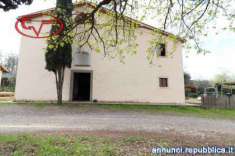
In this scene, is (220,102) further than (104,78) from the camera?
Yes

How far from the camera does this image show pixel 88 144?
4785 mm

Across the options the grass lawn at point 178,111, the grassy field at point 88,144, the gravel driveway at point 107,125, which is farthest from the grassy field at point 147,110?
the grassy field at point 88,144

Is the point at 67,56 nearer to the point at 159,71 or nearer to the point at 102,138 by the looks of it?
the point at 159,71

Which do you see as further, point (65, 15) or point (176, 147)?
point (65, 15)

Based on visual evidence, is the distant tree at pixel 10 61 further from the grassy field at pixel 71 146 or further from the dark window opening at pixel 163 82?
the grassy field at pixel 71 146

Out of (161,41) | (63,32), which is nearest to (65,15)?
(63,32)

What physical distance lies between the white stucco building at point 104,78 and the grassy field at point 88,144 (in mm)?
11568

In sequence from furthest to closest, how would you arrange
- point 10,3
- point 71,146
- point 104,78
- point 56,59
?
point 104,78, point 56,59, point 10,3, point 71,146

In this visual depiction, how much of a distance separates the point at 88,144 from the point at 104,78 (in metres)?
12.6

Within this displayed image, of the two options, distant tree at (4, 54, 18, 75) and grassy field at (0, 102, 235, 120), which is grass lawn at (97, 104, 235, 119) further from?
distant tree at (4, 54, 18, 75)

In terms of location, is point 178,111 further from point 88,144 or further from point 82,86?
point 88,144

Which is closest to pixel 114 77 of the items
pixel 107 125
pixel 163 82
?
pixel 163 82

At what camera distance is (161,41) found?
766 centimetres

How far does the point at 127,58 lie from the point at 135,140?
13.0 meters
